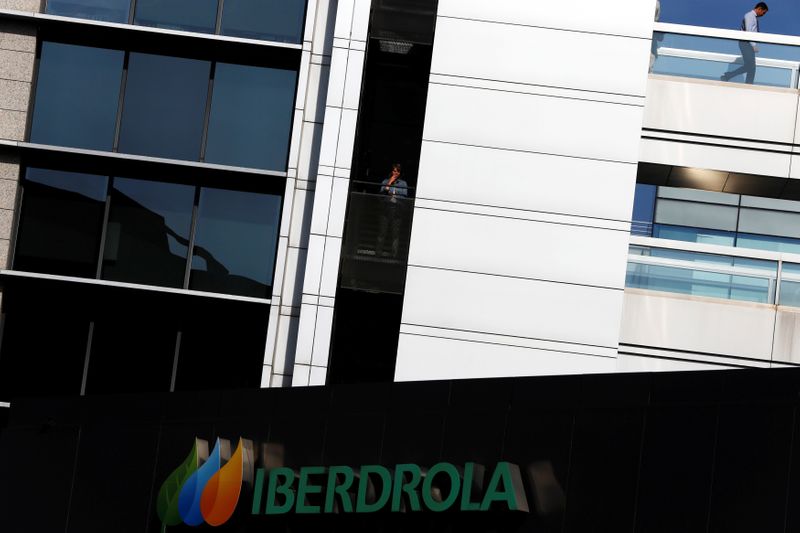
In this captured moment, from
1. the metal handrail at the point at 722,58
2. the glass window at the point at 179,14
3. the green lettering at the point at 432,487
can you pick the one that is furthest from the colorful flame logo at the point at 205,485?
the metal handrail at the point at 722,58

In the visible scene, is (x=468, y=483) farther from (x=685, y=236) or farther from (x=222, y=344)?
(x=685, y=236)

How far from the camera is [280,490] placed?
18812 millimetres

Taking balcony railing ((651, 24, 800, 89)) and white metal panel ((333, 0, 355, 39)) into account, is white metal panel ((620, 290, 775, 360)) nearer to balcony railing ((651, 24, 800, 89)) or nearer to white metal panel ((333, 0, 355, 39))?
balcony railing ((651, 24, 800, 89))

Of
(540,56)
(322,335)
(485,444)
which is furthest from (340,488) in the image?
(540,56)

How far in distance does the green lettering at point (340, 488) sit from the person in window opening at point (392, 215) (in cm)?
891

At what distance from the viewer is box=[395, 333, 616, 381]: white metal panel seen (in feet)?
85.1

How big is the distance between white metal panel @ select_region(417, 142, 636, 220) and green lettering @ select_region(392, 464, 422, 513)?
32.5ft

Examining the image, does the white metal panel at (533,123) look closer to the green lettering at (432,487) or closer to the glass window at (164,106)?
the glass window at (164,106)

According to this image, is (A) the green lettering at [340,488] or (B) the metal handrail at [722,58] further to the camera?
(B) the metal handrail at [722,58]

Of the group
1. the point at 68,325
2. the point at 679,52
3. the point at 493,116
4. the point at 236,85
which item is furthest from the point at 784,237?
the point at 68,325

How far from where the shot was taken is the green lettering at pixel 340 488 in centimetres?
1800

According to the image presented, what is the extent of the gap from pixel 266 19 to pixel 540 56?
18.1ft

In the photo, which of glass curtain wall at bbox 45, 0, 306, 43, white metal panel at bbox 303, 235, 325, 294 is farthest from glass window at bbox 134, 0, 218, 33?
white metal panel at bbox 303, 235, 325, 294

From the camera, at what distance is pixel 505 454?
16750mm
